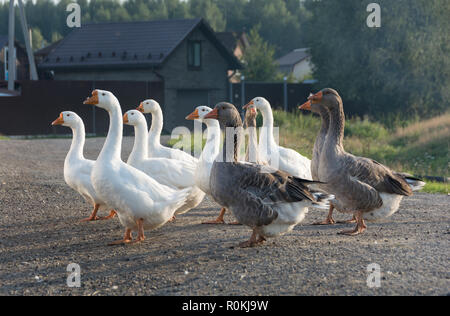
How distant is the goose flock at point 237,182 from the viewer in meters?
6.61

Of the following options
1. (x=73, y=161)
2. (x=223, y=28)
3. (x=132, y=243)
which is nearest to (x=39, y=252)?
(x=132, y=243)

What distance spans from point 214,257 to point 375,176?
2.44 m

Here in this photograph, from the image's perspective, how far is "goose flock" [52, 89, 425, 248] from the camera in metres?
6.61

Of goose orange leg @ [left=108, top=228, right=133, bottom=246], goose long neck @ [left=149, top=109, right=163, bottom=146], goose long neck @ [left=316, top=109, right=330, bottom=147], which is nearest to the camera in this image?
goose orange leg @ [left=108, top=228, right=133, bottom=246]

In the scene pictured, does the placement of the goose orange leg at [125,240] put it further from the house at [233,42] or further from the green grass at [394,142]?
the house at [233,42]

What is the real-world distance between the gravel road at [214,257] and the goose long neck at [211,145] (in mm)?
943

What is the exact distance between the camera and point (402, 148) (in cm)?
2042

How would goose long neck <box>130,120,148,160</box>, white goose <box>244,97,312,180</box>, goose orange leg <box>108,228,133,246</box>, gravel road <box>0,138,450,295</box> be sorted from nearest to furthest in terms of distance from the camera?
gravel road <box>0,138,450,295</box>
goose orange leg <box>108,228,133,246</box>
goose long neck <box>130,120,148,160</box>
white goose <box>244,97,312,180</box>

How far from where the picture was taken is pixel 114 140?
748cm

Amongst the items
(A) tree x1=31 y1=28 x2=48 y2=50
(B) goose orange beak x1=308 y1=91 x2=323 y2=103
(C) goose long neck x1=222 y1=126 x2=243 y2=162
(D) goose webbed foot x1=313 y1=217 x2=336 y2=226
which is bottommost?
(D) goose webbed foot x1=313 y1=217 x2=336 y2=226

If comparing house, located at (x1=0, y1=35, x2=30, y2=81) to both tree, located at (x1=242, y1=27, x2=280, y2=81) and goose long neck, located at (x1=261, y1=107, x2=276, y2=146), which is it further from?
goose long neck, located at (x1=261, y1=107, x2=276, y2=146)

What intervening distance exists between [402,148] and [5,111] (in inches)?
665

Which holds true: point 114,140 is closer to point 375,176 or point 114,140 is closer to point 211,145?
point 211,145

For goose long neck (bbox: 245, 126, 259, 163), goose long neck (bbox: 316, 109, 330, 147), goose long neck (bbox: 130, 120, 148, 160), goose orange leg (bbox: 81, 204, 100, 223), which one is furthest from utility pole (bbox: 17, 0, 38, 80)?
goose long neck (bbox: 316, 109, 330, 147)
